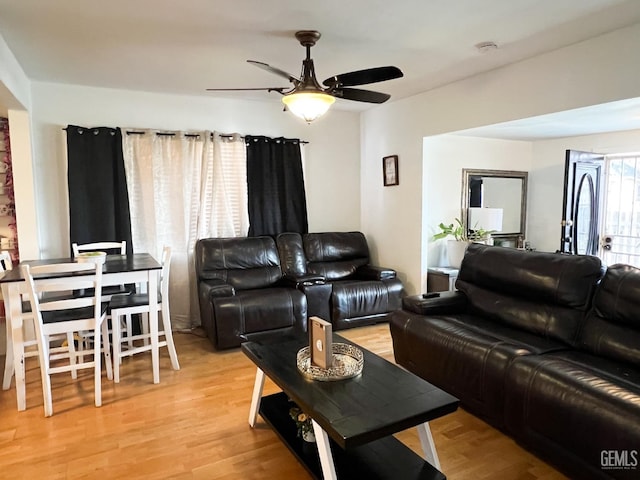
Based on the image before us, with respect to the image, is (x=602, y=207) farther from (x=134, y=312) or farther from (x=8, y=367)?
(x=8, y=367)

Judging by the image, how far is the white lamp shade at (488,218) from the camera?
477 cm

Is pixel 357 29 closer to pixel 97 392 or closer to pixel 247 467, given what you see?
pixel 247 467

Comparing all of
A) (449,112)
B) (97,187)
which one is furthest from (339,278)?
(97,187)

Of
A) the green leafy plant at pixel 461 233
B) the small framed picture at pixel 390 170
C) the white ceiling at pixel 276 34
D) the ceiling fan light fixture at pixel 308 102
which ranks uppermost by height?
the white ceiling at pixel 276 34

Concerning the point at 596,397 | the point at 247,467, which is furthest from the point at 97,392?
the point at 596,397

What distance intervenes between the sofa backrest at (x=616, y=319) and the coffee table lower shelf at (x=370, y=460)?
1285 mm

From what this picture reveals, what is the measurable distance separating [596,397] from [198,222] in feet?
12.6

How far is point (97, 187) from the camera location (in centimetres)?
411

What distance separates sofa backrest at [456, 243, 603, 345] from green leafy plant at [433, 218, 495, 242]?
1.47 meters

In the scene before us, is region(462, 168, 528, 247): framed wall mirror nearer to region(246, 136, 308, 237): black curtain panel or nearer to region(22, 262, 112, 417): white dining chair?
region(246, 136, 308, 237): black curtain panel

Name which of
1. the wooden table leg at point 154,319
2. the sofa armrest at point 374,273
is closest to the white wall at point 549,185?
the sofa armrest at point 374,273

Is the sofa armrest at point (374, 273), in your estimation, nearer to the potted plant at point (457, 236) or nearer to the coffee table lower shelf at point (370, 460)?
the potted plant at point (457, 236)

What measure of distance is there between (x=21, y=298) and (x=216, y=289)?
4.80 feet

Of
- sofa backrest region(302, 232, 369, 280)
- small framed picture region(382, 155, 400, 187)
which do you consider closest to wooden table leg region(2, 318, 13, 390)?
sofa backrest region(302, 232, 369, 280)
